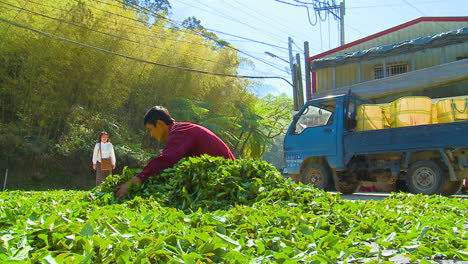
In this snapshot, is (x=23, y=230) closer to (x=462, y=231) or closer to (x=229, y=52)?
(x=462, y=231)

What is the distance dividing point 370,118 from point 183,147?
16.0 ft

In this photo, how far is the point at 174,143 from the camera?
353 centimetres

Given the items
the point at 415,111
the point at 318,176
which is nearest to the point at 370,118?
the point at 415,111

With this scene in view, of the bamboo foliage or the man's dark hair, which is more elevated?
the bamboo foliage

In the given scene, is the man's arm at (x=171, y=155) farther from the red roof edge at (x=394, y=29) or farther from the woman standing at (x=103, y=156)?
the red roof edge at (x=394, y=29)

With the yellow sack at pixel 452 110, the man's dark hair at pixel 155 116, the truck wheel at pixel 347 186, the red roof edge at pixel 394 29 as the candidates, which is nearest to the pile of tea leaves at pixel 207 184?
the man's dark hair at pixel 155 116

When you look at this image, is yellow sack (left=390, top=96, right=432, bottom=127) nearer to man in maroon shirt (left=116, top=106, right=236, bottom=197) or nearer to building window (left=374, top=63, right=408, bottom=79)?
man in maroon shirt (left=116, top=106, right=236, bottom=197)

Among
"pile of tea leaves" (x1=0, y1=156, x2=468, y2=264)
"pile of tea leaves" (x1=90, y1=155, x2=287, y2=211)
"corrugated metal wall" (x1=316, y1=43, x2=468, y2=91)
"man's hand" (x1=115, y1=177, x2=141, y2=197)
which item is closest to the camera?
"pile of tea leaves" (x1=0, y1=156, x2=468, y2=264)

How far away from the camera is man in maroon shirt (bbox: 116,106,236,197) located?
11.3ft

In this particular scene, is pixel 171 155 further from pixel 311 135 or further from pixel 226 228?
pixel 311 135

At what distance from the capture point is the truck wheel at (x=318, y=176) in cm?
787

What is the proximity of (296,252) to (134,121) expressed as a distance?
15304 mm

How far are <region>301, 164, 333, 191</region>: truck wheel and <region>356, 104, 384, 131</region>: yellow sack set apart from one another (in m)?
1.07

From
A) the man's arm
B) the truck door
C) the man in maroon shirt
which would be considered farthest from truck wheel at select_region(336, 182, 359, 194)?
the man's arm
